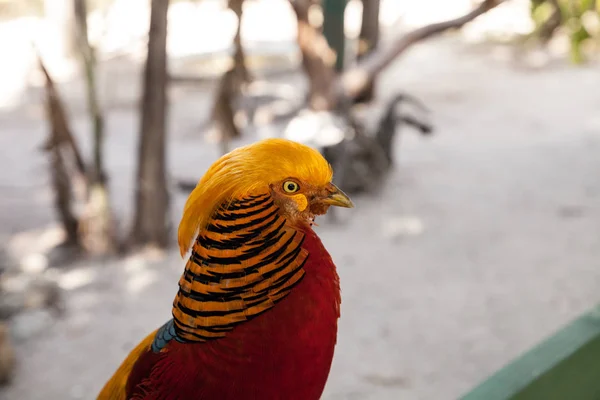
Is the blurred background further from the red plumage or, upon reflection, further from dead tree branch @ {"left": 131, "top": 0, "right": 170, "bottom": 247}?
the red plumage

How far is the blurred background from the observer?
240 centimetres

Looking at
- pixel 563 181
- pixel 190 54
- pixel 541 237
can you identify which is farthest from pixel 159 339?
pixel 190 54

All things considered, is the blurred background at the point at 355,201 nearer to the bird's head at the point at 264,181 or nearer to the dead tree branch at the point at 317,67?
the dead tree branch at the point at 317,67

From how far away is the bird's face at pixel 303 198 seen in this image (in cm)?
75

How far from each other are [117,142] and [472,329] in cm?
375

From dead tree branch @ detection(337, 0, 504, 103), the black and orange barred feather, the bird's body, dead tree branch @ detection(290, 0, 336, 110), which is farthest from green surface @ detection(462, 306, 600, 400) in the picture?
dead tree branch @ detection(337, 0, 504, 103)

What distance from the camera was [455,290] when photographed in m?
2.81

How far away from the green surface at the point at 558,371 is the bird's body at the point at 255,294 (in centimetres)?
49

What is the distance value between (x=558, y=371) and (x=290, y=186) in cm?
78

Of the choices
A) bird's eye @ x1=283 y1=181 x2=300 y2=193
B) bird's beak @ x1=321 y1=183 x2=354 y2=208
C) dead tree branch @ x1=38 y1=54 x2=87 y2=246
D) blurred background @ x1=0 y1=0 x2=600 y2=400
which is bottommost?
blurred background @ x1=0 y1=0 x2=600 y2=400

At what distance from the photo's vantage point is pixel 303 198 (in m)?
0.76

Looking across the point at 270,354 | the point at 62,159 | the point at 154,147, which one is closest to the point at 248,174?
the point at 270,354

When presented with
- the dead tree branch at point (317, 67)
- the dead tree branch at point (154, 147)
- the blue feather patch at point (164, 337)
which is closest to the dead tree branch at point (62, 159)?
the dead tree branch at point (154, 147)

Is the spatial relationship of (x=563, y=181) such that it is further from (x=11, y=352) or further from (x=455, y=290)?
(x=11, y=352)
